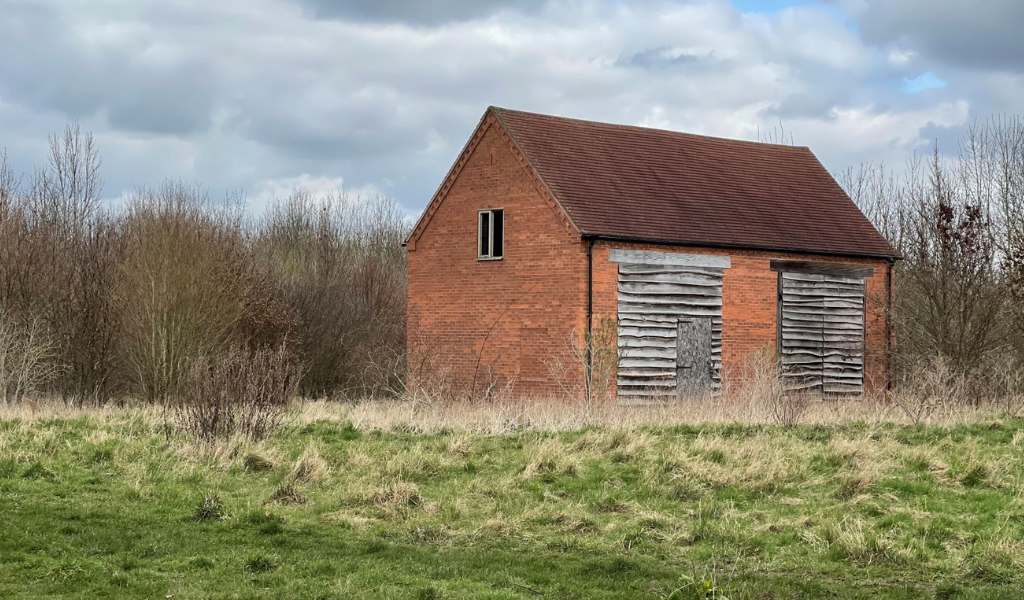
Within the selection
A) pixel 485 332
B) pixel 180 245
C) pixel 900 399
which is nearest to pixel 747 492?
pixel 900 399

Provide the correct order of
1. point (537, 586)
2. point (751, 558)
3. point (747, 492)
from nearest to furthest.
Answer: point (537, 586)
point (751, 558)
point (747, 492)

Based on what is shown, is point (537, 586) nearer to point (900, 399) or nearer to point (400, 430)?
point (400, 430)

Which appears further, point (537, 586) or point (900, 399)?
point (900, 399)

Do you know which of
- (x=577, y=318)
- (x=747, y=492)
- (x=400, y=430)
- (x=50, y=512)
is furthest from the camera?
(x=577, y=318)

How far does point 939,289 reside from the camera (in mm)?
25781

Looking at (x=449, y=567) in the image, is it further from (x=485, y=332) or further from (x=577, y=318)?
(x=485, y=332)

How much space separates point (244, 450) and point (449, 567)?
6274 mm

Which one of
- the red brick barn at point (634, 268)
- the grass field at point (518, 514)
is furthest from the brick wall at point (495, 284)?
the grass field at point (518, 514)

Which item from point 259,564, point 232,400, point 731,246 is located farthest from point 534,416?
point 259,564

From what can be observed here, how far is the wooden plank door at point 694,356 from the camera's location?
25.8 m

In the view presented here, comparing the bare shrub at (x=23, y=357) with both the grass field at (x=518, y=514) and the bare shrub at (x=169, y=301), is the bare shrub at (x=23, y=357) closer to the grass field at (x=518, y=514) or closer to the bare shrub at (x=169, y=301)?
the bare shrub at (x=169, y=301)

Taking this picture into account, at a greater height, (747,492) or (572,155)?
(572,155)

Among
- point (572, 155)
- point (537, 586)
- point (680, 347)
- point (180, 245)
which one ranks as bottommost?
point (537, 586)

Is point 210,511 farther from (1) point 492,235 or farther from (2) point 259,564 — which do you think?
(1) point 492,235
